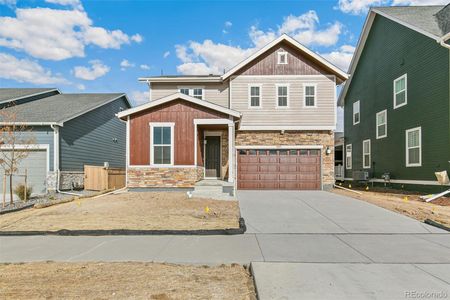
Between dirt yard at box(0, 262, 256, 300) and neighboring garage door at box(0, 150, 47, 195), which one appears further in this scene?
neighboring garage door at box(0, 150, 47, 195)

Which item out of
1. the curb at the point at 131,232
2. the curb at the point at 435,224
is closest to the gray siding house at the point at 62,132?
the curb at the point at 131,232

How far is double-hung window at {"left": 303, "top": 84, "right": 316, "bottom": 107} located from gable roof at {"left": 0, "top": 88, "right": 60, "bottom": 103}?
1642 cm

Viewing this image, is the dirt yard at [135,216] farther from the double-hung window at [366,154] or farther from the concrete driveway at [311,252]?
the double-hung window at [366,154]

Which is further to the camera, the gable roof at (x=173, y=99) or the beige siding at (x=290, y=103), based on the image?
the beige siding at (x=290, y=103)

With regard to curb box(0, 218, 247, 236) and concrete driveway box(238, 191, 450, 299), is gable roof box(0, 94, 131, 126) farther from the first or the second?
concrete driveway box(238, 191, 450, 299)

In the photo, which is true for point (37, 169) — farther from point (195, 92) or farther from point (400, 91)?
point (400, 91)

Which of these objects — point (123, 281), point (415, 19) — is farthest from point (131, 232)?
point (415, 19)

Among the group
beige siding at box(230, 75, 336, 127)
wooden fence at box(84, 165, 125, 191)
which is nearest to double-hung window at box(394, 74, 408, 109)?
beige siding at box(230, 75, 336, 127)

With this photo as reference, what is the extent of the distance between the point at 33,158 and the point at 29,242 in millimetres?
10750

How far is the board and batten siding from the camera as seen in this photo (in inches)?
696

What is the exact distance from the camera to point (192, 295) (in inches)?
172

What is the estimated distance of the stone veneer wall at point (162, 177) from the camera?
14945 mm

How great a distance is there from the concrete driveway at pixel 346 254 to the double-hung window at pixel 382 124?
384 inches

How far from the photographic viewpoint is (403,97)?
695 inches
